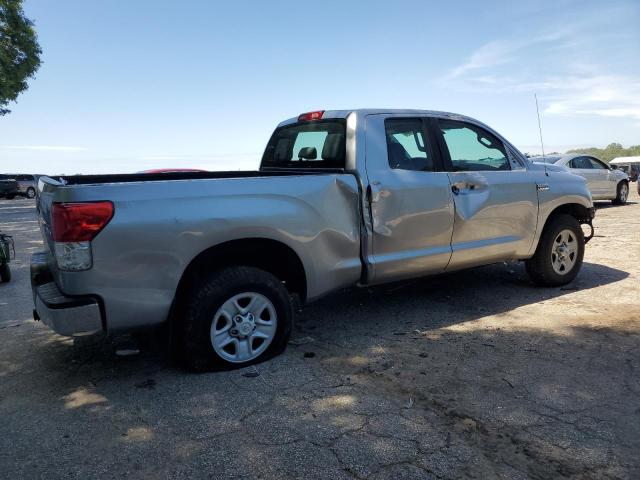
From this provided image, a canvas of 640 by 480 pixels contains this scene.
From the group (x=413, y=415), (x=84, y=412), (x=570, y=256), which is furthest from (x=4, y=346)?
(x=570, y=256)

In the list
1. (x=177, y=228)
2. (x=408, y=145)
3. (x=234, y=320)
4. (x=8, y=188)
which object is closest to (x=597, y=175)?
(x=408, y=145)

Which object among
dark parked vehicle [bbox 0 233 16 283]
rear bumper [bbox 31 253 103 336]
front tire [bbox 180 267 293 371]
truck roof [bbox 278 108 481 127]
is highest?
truck roof [bbox 278 108 481 127]

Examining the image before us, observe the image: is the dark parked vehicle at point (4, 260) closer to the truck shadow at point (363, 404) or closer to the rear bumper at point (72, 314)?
the truck shadow at point (363, 404)

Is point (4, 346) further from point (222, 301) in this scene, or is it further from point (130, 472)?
point (130, 472)

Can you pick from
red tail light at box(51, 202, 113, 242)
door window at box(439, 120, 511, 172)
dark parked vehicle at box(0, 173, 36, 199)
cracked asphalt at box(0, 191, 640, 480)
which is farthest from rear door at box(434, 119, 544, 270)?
dark parked vehicle at box(0, 173, 36, 199)

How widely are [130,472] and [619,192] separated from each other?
16980mm

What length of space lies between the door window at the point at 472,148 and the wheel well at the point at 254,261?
73.0 inches

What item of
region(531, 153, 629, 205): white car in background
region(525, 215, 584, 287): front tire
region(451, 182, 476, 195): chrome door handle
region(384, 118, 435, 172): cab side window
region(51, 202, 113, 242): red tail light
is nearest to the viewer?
region(51, 202, 113, 242): red tail light

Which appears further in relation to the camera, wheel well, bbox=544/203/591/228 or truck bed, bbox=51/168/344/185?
wheel well, bbox=544/203/591/228

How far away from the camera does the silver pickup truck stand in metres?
3.03

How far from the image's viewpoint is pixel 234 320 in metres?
3.51

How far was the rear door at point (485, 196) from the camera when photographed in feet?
15.2

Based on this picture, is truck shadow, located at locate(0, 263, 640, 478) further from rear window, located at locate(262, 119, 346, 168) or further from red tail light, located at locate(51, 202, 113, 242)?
rear window, located at locate(262, 119, 346, 168)

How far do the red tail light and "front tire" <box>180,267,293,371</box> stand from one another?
29.7 inches
